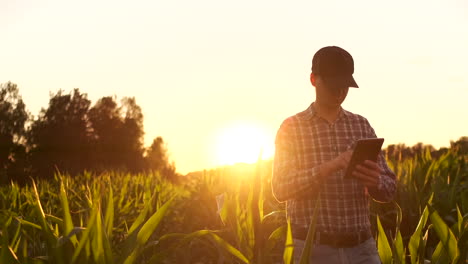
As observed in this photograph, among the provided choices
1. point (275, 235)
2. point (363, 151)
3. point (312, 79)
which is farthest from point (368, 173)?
point (275, 235)

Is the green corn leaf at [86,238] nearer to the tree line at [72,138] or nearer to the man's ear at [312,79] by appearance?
the man's ear at [312,79]

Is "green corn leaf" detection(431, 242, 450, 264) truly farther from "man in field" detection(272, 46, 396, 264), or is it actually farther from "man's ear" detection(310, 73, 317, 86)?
"man's ear" detection(310, 73, 317, 86)

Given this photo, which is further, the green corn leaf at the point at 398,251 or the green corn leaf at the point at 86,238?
the green corn leaf at the point at 398,251

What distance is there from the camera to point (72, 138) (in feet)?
147

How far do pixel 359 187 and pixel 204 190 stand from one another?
7.50m

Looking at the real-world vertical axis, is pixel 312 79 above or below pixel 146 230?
above

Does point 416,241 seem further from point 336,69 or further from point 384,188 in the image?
point 336,69

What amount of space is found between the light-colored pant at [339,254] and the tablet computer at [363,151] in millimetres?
404

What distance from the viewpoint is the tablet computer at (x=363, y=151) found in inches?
77.1

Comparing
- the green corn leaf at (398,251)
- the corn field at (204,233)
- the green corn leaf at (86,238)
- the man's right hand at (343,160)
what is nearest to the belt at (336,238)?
the corn field at (204,233)

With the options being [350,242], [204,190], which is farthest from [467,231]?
[204,190]

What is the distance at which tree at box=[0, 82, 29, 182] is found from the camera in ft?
137

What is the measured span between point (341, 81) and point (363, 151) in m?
0.31

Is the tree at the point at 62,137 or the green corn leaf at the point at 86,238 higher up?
the tree at the point at 62,137
